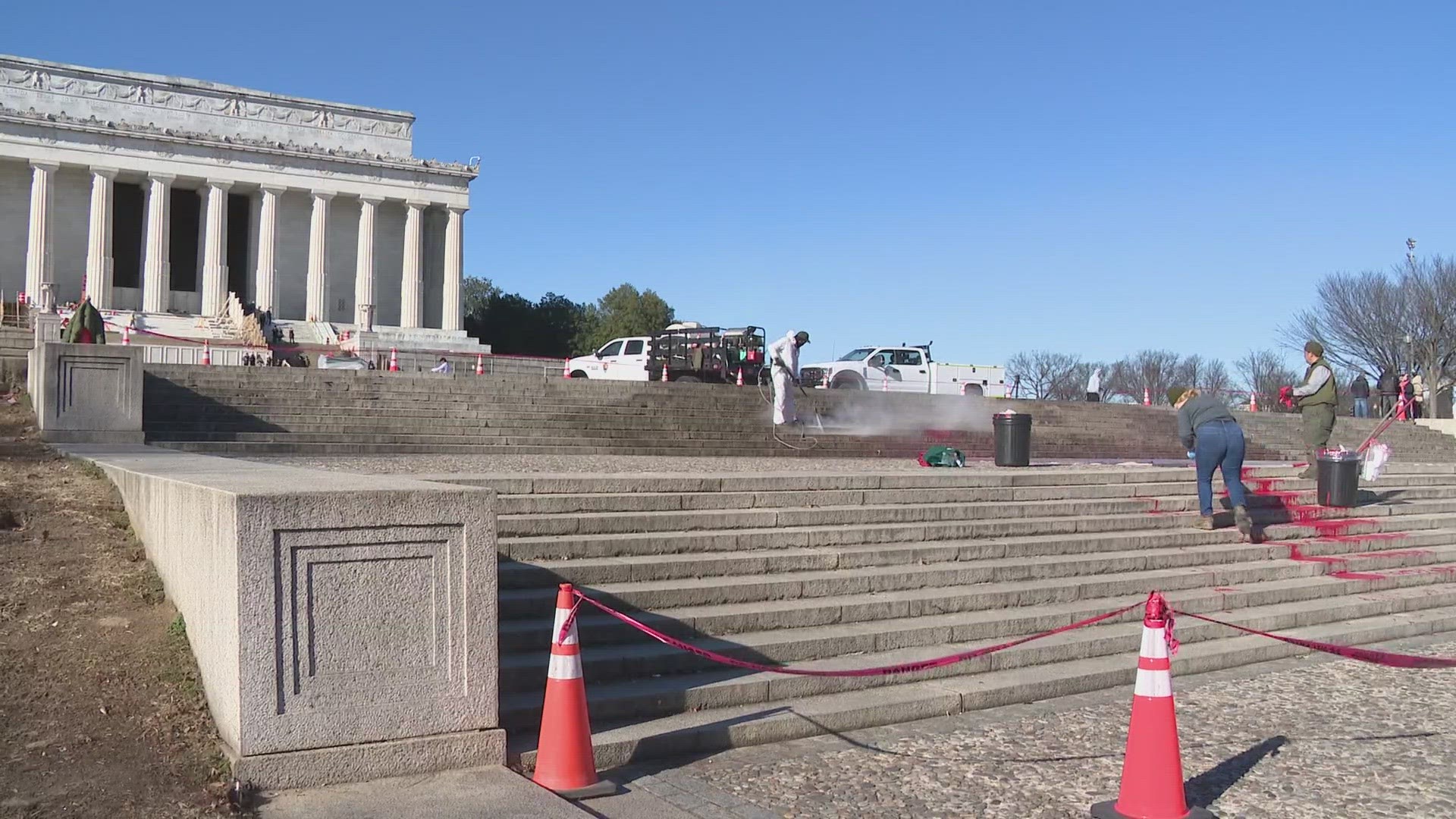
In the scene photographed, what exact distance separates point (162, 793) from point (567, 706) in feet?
5.53

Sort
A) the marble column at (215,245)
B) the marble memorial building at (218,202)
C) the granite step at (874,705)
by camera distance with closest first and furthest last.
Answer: the granite step at (874,705)
the marble memorial building at (218,202)
the marble column at (215,245)

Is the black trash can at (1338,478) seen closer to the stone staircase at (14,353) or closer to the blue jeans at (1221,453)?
the blue jeans at (1221,453)

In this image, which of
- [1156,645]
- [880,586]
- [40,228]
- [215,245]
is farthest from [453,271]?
[1156,645]

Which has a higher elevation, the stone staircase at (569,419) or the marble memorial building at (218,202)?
the marble memorial building at (218,202)

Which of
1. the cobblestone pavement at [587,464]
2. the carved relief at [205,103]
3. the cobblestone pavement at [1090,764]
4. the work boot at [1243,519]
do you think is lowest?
the cobblestone pavement at [1090,764]

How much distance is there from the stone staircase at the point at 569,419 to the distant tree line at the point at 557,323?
149 ft

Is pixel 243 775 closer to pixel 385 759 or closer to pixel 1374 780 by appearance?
pixel 385 759

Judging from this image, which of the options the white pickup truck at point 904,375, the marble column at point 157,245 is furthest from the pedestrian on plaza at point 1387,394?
the marble column at point 157,245

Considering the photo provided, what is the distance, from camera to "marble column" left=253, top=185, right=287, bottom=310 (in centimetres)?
5600

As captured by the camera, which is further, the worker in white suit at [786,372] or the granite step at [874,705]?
the worker in white suit at [786,372]

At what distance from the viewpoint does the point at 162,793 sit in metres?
4.93

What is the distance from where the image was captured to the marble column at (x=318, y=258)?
56812mm

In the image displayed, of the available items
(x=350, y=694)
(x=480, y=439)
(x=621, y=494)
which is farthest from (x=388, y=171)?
(x=350, y=694)

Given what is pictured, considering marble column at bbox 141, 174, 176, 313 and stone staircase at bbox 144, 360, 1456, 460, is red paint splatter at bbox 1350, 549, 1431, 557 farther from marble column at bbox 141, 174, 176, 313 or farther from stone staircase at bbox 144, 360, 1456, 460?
marble column at bbox 141, 174, 176, 313
